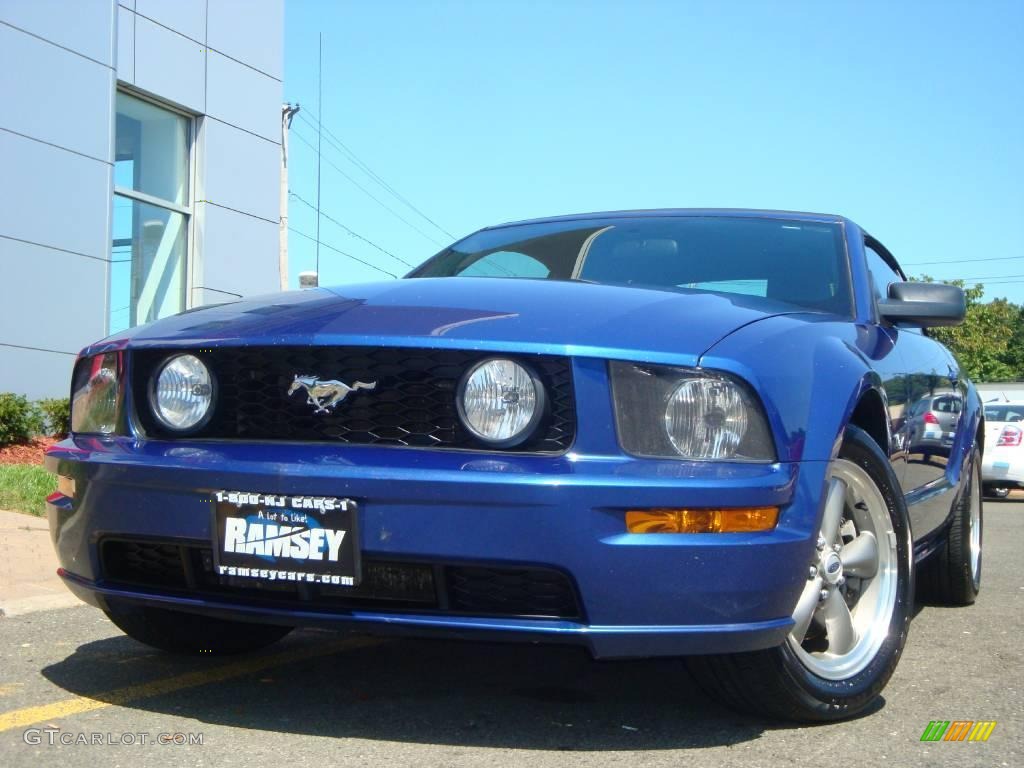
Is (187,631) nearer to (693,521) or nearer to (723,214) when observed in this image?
(693,521)

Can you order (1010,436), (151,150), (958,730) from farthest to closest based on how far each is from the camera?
(1010,436)
(151,150)
(958,730)

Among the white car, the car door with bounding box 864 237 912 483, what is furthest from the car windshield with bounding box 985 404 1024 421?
the car door with bounding box 864 237 912 483

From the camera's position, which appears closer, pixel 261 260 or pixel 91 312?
pixel 91 312

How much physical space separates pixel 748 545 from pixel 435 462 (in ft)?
2.26

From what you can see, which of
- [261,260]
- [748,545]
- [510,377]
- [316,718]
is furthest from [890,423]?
[261,260]

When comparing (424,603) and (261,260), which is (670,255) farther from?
(261,260)

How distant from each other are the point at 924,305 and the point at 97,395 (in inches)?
101

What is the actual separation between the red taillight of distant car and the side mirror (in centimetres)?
1147

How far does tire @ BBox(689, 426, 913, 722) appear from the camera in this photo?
9.36ft

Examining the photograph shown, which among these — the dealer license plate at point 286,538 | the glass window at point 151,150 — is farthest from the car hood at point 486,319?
the glass window at point 151,150

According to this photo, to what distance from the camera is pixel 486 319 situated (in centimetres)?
282

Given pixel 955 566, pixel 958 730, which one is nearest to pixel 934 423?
pixel 955 566

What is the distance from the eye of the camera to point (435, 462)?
8.64ft

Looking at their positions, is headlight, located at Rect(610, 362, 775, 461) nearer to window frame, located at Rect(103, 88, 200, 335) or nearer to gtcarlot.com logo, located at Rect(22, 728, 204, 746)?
gtcarlot.com logo, located at Rect(22, 728, 204, 746)
